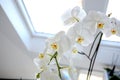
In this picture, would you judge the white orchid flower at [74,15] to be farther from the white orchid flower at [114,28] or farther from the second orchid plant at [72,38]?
the white orchid flower at [114,28]

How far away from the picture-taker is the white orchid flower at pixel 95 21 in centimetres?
70

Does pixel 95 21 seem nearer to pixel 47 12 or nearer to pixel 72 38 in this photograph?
pixel 72 38

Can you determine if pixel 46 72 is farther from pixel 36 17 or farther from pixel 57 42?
pixel 36 17

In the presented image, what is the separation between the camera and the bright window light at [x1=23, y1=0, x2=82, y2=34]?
1638mm

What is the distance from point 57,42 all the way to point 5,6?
2.47 ft

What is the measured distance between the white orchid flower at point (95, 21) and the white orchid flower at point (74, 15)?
2.0 inches

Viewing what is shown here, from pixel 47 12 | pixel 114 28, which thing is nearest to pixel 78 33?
pixel 114 28

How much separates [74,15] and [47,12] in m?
1.07

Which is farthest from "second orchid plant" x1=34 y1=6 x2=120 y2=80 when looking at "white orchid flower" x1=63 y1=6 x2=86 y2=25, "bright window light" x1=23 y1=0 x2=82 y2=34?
"bright window light" x1=23 y1=0 x2=82 y2=34

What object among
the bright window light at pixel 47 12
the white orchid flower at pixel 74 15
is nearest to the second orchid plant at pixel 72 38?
the white orchid flower at pixel 74 15

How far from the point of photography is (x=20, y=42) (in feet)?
5.50

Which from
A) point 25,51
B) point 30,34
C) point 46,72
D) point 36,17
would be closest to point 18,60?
point 25,51

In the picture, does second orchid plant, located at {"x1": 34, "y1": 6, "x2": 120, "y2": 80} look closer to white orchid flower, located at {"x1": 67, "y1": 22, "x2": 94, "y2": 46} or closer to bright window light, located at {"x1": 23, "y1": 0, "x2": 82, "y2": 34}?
white orchid flower, located at {"x1": 67, "y1": 22, "x2": 94, "y2": 46}

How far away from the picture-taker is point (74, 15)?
75 cm
